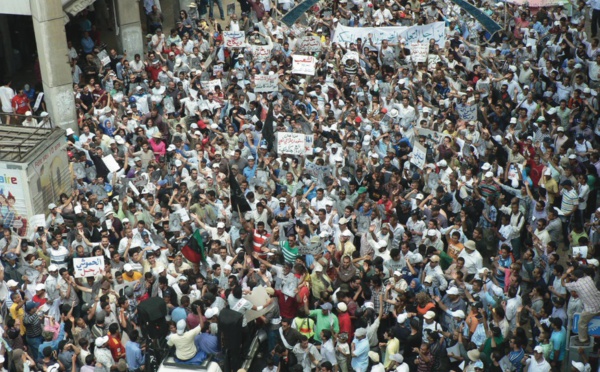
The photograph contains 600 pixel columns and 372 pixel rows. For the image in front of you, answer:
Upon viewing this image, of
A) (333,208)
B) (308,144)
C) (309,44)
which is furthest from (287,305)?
(309,44)

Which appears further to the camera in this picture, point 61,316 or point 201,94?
point 201,94

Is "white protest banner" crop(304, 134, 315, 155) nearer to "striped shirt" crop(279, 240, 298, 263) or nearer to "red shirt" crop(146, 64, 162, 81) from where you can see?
"striped shirt" crop(279, 240, 298, 263)

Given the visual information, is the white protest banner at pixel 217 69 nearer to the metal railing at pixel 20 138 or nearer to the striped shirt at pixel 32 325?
the metal railing at pixel 20 138

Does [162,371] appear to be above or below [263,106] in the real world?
below

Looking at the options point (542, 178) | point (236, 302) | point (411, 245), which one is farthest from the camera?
point (542, 178)

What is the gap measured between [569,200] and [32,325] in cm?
979

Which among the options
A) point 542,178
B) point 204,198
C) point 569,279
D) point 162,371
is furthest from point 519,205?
point 162,371

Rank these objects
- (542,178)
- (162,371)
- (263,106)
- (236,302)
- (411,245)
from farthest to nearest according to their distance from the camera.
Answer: (263,106) → (542,178) → (411,245) → (236,302) → (162,371)

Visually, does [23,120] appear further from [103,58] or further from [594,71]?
[594,71]

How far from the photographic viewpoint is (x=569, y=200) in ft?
68.0

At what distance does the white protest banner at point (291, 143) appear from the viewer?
2247cm

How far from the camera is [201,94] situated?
25.9 m

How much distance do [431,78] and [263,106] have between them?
4.07 meters

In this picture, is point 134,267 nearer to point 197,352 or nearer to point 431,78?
point 197,352
